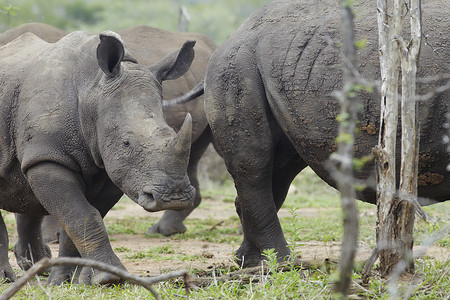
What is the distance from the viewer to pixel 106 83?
539cm

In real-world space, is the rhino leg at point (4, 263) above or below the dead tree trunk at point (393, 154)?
below

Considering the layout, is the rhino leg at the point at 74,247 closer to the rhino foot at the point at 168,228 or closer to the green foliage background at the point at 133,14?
the rhino foot at the point at 168,228

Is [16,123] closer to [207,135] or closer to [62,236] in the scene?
[62,236]

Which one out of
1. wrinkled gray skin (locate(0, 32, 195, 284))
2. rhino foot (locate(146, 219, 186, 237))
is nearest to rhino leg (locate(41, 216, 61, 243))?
rhino foot (locate(146, 219, 186, 237))

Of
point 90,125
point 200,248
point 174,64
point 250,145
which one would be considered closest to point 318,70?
point 250,145

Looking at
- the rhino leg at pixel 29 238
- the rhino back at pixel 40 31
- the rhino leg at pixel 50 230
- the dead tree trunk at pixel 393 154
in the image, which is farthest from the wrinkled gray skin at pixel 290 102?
the rhino back at pixel 40 31

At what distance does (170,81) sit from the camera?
8.34 meters

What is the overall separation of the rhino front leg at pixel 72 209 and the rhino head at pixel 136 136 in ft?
0.88

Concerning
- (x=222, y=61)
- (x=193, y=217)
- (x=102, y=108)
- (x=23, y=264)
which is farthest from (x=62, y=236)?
(x=193, y=217)

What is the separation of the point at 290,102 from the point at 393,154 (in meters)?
1.16

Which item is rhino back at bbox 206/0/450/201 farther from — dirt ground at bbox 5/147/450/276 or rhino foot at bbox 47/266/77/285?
rhino foot at bbox 47/266/77/285

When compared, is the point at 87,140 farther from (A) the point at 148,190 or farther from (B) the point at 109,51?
(A) the point at 148,190

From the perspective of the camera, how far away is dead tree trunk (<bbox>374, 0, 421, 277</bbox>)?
422cm

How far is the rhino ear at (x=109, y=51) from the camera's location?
531 cm
